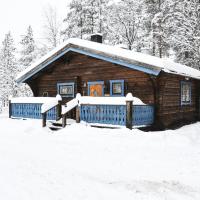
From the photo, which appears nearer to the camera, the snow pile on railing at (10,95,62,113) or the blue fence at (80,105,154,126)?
the blue fence at (80,105,154,126)

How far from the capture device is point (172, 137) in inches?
396

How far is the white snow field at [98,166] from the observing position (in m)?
4.91

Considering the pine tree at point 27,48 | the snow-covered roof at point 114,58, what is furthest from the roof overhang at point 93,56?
the pine tree at point 27,48

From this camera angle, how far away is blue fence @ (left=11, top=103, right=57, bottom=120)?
1382 centimetres

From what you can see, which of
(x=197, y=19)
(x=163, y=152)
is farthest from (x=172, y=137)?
(x=197, y=19)

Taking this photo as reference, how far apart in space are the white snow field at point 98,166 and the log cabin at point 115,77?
11.2 feet

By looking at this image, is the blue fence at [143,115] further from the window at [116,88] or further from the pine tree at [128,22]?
the pine tree at [128,22]

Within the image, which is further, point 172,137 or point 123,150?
point 172,137

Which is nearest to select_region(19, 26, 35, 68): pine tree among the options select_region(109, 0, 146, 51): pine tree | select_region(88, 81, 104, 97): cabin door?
select_region(109, 0, 146, 51): pine tree

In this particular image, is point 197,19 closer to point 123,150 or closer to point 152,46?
point 152,46

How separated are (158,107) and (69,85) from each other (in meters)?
5.93

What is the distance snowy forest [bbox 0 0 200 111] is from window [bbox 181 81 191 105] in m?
5.59

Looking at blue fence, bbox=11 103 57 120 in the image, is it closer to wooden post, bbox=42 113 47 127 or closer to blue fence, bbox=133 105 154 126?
wooden post, bbox=42 113 47 127

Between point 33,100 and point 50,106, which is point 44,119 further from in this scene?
point 33,100
